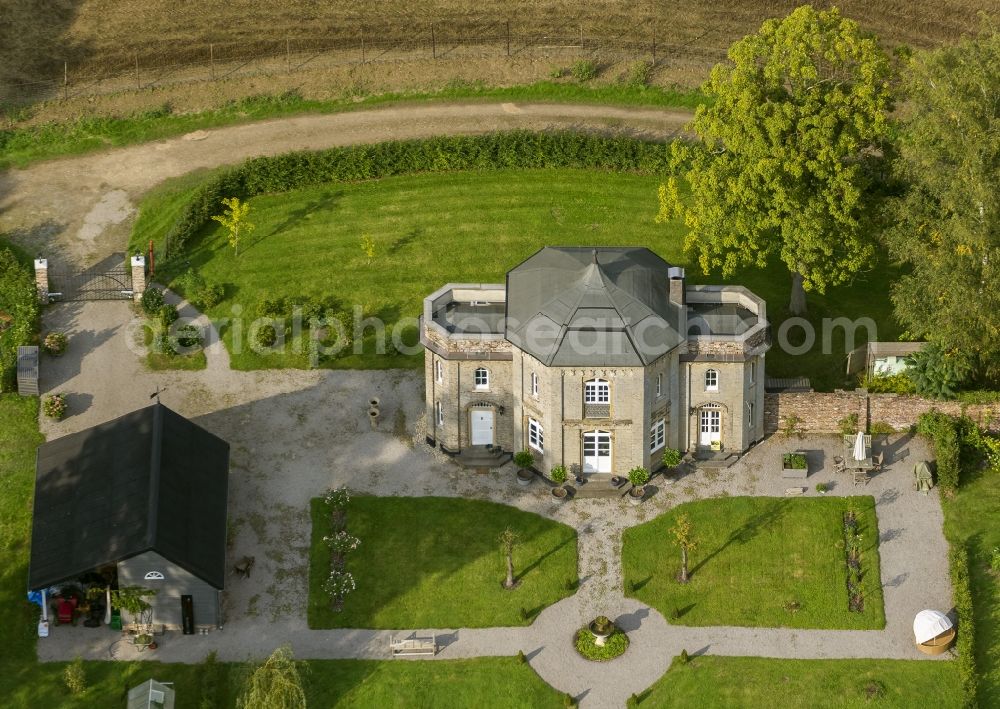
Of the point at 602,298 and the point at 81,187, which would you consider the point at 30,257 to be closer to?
the point at 81,187

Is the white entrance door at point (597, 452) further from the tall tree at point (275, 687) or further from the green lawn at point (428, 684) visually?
the tall tree at point (275, 687)

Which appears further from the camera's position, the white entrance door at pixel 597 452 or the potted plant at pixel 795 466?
the potted plant at pixel 795 466

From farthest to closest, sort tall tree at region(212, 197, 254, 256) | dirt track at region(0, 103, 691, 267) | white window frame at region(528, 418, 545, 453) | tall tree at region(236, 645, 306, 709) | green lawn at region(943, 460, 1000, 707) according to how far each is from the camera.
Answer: dirt track at region(0, 103, 691, 267) < tall tree at region(212, 197, 254, 256) < white window frame at region(528, 418, 545, 453) < green lawn at region(943, 460, 1000, 707) < tall tree at region(236, 645, 306, 709)

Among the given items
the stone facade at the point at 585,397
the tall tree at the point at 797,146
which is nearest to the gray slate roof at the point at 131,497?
the stone facade at the point at 585,397

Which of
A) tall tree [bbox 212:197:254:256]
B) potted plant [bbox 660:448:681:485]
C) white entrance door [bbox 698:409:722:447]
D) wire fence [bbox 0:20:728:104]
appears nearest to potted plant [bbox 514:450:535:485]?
potted plant [bbox 660:448:681:485]

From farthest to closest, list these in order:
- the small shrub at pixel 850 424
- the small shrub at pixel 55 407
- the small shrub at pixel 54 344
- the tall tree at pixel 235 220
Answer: the tall tree at pixel 235 220 → the small shrub at pixel 54 344 → the small shrub at pixel 55 407 → the small shrub at pixel 850 424

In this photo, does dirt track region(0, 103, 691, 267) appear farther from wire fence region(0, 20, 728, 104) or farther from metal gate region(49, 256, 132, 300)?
wire fence region(0, 20, 728, 104)
